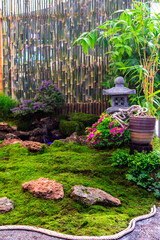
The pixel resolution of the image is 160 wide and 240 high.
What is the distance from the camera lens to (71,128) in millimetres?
4145

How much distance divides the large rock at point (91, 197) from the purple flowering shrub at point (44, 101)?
2.81 metres

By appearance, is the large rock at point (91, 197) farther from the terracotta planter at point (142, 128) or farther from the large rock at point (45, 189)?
the terracotta planter at point (142, 128)

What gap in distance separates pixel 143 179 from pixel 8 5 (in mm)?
5301

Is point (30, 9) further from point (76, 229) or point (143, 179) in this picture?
point (76, 229)

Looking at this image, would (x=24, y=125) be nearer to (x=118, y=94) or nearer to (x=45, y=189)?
(x=118, y=94)

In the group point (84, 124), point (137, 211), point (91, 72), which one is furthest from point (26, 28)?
point (137, 211)

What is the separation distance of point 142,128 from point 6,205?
152 cm

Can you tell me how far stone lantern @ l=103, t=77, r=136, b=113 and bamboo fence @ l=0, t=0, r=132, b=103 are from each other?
1586 mm

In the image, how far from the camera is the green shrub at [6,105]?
4.76m

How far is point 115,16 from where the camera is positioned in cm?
460

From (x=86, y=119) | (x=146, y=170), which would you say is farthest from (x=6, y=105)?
(x=146, y=170)

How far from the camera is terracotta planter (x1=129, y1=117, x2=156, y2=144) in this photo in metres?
2.32

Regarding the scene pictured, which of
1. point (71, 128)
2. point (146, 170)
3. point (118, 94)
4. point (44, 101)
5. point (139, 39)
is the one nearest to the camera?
point (146, 170)

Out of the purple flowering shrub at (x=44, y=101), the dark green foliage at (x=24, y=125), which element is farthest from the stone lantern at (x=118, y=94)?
the dark green foliage at (x=24, y=125)
